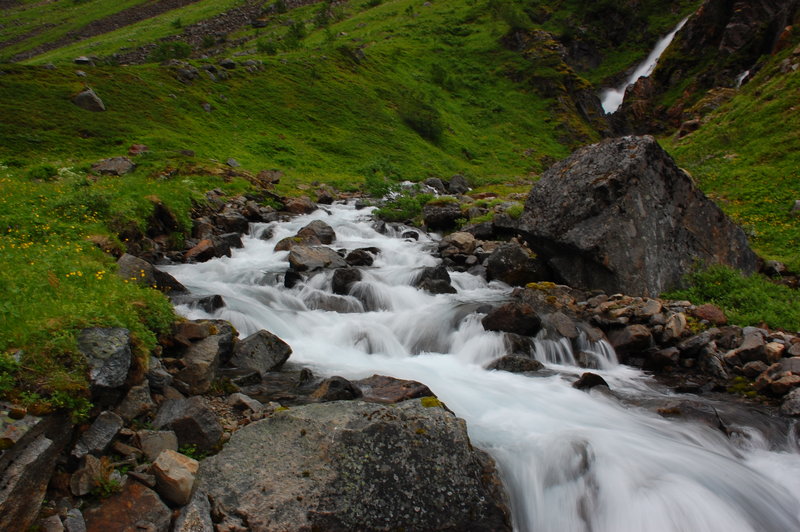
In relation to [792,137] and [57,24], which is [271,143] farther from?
[57,24]

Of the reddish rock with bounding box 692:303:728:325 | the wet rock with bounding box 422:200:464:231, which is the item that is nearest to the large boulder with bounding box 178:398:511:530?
the reddish rock with bounding box 692:303:728:325

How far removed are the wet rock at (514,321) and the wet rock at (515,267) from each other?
3.49 meters

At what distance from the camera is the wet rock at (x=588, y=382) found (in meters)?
8.65

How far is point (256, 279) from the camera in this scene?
13289 millimetres

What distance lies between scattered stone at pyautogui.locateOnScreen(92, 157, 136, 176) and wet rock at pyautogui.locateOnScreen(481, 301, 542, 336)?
16.4 meters

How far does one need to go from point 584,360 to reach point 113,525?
8.85 metres

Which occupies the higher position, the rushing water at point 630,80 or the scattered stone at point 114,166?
the rushing water at point 630,80

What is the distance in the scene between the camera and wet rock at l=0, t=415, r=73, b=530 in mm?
3480

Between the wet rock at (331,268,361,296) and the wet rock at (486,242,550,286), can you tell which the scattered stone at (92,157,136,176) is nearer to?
the wet rock at (331,268,361,296)

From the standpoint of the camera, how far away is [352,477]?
4.77 metres

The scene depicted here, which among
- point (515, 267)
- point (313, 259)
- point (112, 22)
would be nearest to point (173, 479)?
point (313, 259)

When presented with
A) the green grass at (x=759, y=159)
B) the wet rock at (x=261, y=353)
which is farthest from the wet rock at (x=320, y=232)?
the green grass at (x=759, y=159)

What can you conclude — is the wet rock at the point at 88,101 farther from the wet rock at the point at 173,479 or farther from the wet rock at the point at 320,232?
the wet rock at the point at 173,479

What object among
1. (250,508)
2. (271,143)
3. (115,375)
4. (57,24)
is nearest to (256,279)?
(115,375)
